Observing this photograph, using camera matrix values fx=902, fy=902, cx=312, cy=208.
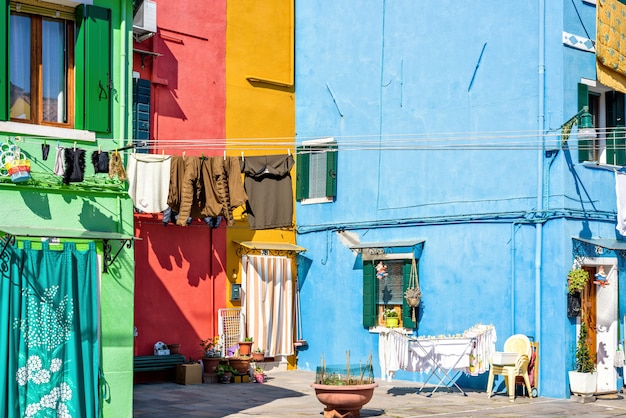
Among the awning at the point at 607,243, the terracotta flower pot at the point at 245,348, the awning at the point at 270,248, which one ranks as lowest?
the terracotta flower pot at the point at 245,348

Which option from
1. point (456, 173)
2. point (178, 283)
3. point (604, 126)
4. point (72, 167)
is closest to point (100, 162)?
point (72, 167)

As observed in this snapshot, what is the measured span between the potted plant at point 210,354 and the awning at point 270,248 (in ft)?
6.24

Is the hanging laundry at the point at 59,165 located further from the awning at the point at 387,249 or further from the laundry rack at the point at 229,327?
the awning at the point at 387,249

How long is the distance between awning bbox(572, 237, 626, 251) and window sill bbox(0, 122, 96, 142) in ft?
27.3

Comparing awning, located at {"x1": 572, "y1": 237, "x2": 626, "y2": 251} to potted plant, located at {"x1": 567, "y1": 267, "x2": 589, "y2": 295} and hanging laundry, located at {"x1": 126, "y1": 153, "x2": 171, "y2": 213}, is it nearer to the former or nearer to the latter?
potted plant, located at {"x1": 567, "y1": 267, "x2": 589, "y2": 295}

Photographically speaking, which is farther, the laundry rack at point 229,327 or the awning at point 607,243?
the laundry rack at point 229,327

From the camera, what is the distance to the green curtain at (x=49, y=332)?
10242 mm

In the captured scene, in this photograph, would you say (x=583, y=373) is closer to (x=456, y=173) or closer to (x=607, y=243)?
(x=607, y=243)

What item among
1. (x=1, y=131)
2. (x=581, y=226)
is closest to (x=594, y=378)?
(x=581, y=226)

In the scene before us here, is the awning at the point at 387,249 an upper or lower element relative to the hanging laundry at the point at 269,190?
lower

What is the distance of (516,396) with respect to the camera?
49.4 feet

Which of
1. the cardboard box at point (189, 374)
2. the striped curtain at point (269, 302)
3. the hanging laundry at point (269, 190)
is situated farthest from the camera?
the striped curtain at point (269, 302)

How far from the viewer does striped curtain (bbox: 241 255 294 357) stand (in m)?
18.3

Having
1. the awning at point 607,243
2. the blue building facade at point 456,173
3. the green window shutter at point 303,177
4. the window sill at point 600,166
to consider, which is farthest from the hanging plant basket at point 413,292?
the window sill at point 600,166
